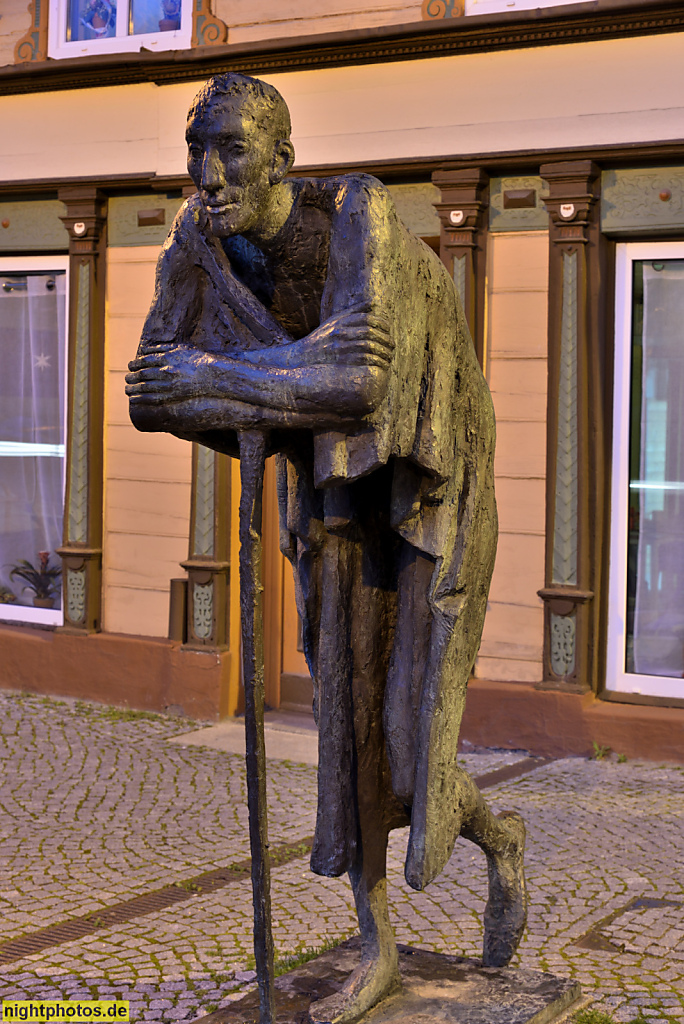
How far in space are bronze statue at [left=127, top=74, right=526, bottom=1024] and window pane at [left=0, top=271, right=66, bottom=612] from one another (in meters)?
6.38

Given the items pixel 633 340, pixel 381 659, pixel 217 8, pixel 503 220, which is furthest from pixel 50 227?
pixel 381 659

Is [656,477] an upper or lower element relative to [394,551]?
upper

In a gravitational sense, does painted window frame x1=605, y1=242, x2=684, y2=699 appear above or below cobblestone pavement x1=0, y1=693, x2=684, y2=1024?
above

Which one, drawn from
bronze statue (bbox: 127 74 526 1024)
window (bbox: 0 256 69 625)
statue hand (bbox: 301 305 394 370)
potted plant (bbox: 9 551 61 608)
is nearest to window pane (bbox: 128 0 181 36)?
window (bbox: 0 256 69 625)

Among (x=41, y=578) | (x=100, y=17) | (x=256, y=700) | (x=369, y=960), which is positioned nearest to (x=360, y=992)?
(x=369, y=960)

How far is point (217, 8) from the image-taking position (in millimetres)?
8492

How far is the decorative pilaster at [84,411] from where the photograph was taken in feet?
29.6

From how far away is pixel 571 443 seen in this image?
298 inches

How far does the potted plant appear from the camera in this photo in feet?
31.1

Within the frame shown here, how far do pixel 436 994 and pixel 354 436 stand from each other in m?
1.57

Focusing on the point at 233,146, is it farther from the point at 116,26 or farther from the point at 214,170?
the point at 116,26

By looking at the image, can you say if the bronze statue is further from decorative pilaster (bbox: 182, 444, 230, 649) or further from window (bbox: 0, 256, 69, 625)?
window (bbox: 0, 256, 69, 625)

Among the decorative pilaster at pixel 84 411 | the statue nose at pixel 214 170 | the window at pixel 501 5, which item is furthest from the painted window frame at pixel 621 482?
the statue nose at pixel 214 170

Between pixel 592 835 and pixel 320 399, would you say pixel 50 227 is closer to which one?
pixel 592 835
